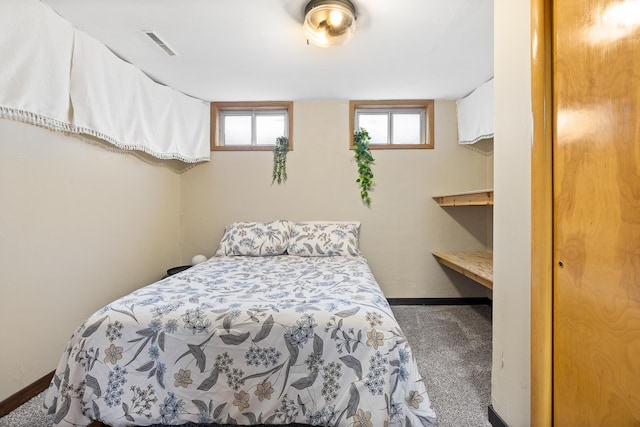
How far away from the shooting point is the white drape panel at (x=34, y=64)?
1337mm

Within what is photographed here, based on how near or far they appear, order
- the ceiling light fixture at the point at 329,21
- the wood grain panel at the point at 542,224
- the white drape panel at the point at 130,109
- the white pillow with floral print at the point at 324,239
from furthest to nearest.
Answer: the white pillow with floral print at the point at 324,239 < the white drape panel at the point at 130,109 < the ceiling light fixture at the point at 329,21 < the wood grain panel at the point at 542,224

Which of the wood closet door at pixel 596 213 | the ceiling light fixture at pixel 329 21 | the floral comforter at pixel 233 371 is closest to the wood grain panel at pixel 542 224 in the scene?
the wood closet door at pixel 596 213

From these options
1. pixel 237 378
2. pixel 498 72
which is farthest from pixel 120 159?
pixel 498 72

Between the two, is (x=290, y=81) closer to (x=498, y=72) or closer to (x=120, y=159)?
(x=120, y=159)

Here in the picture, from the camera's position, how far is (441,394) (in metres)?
1.55

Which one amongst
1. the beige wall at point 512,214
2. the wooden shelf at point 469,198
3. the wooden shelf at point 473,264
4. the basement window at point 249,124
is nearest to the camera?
the beige wall at point 512,214

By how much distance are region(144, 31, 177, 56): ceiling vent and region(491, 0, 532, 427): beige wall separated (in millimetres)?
2011

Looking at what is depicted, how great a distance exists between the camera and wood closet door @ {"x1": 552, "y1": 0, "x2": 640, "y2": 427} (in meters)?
0.73

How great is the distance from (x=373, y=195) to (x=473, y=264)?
1.18 metres

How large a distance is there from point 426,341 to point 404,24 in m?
2.24

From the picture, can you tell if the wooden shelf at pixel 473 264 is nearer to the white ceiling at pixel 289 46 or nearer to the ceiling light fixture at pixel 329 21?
the white ceiling at pixel 289 46

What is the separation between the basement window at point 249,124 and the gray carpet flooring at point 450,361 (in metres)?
2.22

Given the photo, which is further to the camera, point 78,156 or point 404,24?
point 78,156

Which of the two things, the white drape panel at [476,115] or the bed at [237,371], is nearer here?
the bed at [237,371]
